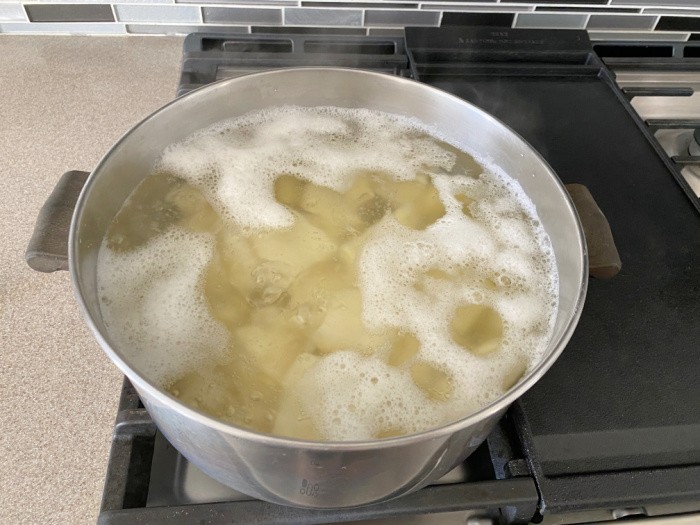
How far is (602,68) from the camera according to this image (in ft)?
3.23

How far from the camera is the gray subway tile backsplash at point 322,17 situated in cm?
99

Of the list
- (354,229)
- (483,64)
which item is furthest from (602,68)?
(354,229)

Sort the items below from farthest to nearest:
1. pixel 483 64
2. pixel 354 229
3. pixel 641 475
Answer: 1. pixel 483 64
2. pixel 354 229
3. pixel 641 475

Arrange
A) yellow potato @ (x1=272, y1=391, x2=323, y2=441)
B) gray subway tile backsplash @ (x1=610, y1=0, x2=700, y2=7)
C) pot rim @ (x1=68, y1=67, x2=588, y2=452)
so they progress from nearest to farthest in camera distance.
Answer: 1. pot rim @ (x1=68, y1=67, x2=588, y2=452)
2. yellow potato @ (x1=272, y1=391, x2=323, y2=441)
3. gray subway tile backsplash @ (x1=610, y1=0, x2=700, y2=7)

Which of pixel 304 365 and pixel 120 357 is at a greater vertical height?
pixel 120 357

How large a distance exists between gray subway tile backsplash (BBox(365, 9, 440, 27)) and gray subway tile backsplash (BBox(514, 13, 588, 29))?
0.16 m

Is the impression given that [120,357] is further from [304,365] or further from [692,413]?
[692,413]

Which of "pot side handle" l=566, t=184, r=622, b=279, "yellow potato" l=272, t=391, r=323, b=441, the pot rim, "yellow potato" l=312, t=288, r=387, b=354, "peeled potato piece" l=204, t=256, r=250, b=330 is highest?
the pot rim

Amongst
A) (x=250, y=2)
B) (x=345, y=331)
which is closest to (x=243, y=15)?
(x=250, y=2)

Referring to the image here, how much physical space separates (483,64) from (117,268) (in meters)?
0.68

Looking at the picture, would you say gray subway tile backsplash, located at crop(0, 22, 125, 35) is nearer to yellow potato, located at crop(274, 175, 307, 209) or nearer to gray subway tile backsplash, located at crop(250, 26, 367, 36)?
gray subway tile backsplash, located at crop(250, 26, 367, 36)

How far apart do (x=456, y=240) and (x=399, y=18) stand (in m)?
0.51

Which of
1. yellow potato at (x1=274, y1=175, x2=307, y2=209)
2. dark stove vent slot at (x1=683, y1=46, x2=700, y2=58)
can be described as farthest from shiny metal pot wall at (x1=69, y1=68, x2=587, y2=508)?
dark stove vent slot at (x1=683, y1=46, x2=700, y2=58)

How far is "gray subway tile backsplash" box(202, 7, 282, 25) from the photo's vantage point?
Result: 0.98 m
